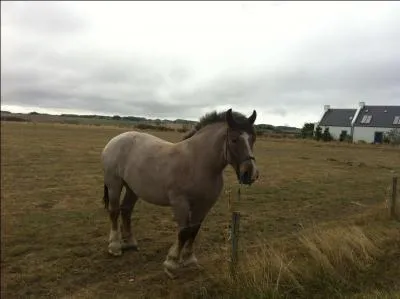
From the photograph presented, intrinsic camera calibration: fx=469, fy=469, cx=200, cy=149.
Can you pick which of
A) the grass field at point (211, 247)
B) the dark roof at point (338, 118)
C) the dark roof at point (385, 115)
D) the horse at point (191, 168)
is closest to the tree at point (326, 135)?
the dark roof at point (338, 118)

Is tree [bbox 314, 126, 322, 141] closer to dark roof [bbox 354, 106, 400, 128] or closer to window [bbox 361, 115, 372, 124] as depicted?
window [bbox 361, 115, 372, 124]

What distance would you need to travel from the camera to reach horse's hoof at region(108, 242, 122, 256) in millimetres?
7148

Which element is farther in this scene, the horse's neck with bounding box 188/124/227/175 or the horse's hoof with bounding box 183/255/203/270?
the horse's hoof with bounding box 183/255/203/270

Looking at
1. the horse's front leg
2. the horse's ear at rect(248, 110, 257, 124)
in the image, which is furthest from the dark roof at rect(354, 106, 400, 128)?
the horse's front leg

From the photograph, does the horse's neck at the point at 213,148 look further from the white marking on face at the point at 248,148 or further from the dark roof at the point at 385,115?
the dark roof at the point at 385,115

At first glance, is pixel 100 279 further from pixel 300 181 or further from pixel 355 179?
pixel 355 179

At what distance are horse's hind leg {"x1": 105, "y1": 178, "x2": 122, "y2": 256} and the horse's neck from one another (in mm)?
1651

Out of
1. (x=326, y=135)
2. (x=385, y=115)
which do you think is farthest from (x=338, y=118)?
(x=385, y=115)

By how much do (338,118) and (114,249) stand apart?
19.5 metres

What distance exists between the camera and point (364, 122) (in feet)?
57.5

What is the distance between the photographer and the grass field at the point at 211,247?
219 inches

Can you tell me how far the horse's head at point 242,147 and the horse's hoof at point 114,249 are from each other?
2.45m

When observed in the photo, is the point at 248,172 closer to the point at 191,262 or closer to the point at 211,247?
the point at 191,262

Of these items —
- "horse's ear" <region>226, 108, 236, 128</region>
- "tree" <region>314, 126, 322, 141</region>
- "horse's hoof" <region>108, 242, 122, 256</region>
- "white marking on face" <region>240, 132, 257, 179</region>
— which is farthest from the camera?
"tree" <region>314, 126, 322, 141</region>
